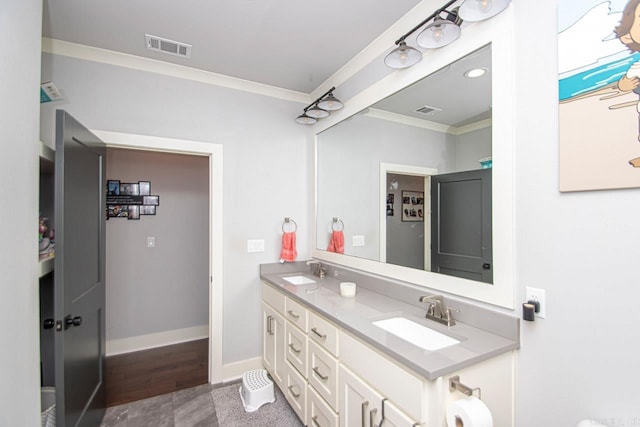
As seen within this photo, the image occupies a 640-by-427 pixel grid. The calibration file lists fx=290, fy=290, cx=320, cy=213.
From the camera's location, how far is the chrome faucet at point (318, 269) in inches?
104

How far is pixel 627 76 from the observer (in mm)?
945

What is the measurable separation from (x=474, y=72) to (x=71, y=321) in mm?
2473

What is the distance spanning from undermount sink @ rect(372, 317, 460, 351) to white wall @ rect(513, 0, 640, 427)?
0.32 m

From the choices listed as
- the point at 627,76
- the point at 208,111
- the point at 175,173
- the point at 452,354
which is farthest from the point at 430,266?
the point at 175,173

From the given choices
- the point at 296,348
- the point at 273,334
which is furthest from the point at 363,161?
the point at 273,334

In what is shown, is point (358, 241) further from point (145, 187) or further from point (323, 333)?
point (145, 187)

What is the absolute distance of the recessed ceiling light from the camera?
1414 mm

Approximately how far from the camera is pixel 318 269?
272 centimetres

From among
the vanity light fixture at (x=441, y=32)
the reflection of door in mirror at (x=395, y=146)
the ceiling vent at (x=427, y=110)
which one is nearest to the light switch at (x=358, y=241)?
the reflection of door in mirror at (x=395, y=146)

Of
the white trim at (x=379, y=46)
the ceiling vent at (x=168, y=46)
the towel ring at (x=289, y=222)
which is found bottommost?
the towel ring at (x=289, y=222)

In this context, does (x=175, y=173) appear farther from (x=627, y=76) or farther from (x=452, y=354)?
(x=627, y=76)

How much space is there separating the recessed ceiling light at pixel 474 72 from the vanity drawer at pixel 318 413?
188cm

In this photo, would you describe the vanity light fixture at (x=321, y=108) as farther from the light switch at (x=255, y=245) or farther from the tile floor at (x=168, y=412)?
the tile floor at (x=168, y=412)

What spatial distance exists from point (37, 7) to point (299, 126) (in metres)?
1.95
